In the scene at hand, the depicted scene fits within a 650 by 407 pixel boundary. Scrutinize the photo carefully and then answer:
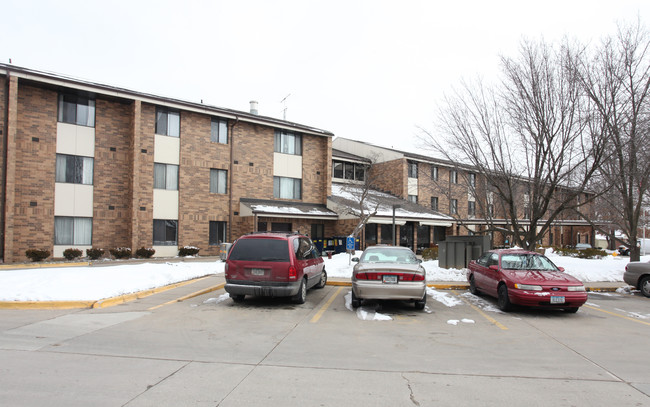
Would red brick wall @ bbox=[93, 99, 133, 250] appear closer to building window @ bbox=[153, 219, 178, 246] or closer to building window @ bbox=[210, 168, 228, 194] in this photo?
building window @ bbox=[153, 219, 178, 246]

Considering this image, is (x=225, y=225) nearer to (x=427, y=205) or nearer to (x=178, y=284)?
(x=178, y=284)

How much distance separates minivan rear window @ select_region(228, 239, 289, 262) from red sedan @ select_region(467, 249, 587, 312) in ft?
16.8

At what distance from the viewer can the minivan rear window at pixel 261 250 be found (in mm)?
9797

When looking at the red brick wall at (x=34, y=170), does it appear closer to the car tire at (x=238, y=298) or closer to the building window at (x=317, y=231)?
the building window at (x=317, y=231)

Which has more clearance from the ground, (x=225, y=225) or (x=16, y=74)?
(x=16, y=74)

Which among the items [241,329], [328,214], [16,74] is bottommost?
[241,329]

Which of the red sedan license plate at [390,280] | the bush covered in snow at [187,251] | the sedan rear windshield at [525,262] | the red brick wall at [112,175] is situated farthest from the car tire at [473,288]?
the red brick wall at [112,175]

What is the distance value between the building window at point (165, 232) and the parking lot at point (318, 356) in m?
14.8

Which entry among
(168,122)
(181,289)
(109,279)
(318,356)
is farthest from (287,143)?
(318,356)

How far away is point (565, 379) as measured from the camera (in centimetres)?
525

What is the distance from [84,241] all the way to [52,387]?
20.0 m

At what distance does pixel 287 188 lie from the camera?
29266mm

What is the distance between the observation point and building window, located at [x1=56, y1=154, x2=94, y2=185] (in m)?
21.7

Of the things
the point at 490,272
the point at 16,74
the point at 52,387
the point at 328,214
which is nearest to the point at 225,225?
the point at 328,214
